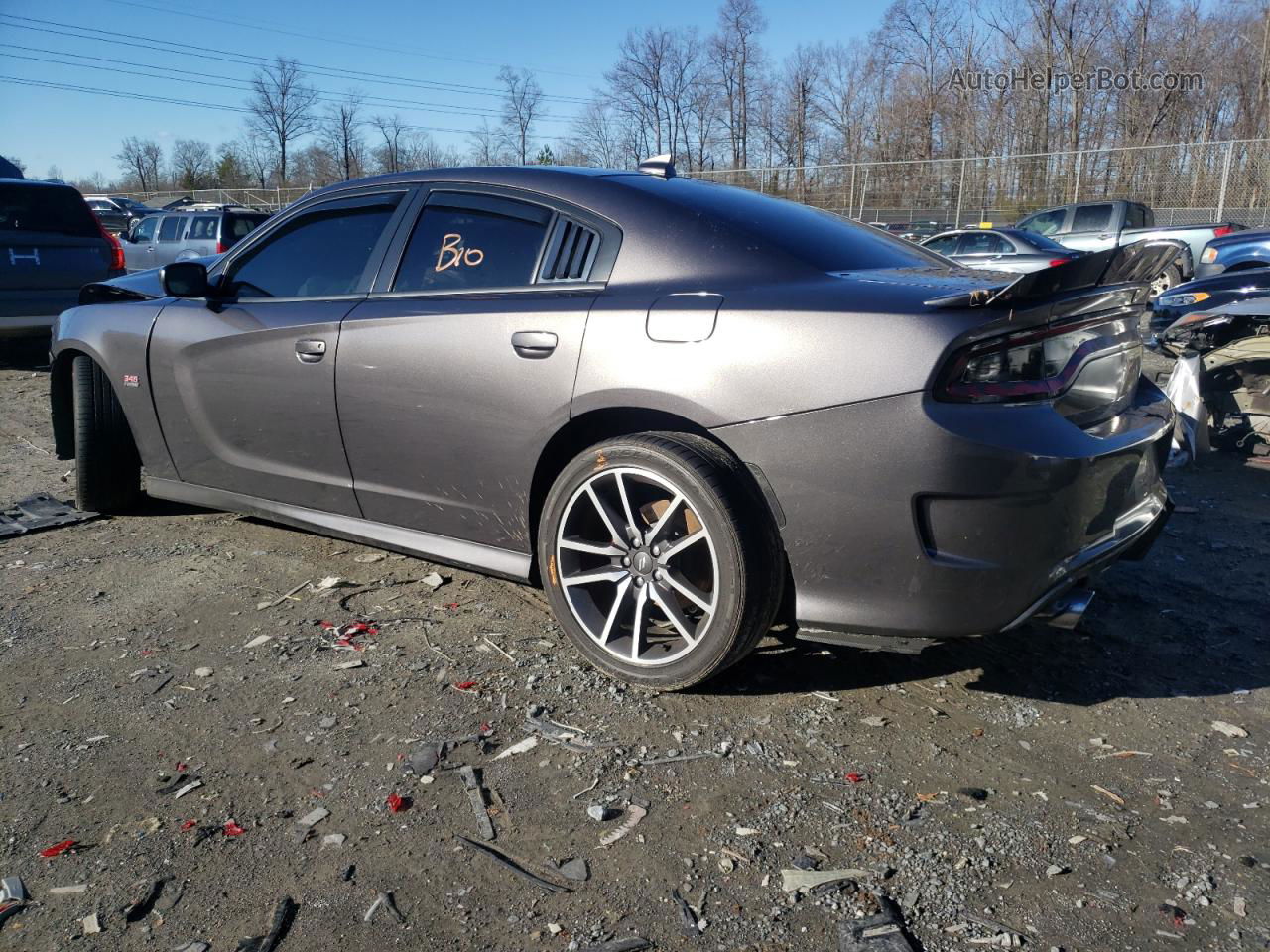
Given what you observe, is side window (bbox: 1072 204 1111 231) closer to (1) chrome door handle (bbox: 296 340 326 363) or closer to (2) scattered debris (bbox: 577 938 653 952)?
(1) chrome door handle (bbox: 296 340 326 363)

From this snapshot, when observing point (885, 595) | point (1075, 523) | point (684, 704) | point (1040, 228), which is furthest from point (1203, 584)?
point (1040, 228)

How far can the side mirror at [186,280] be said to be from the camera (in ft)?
13.6

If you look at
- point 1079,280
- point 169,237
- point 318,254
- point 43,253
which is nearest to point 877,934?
point 1079,280

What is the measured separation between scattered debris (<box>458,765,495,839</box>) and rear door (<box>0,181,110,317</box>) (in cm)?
940

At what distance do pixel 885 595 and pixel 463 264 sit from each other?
1.89m

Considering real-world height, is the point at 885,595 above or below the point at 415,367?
below

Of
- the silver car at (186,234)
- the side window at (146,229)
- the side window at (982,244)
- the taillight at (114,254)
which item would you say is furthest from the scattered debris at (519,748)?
the side window at (146,229)

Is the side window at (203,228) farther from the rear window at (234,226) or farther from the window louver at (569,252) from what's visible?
the window louver at (569,252)

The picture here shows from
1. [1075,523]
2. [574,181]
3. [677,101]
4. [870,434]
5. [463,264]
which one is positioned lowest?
[1075,523]

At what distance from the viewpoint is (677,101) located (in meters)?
52.3

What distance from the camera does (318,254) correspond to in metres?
4.05

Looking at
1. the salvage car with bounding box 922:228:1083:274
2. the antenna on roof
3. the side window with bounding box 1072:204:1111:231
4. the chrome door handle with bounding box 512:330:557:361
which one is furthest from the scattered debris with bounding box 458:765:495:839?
the side window with bounding box 1072:204:1111:231

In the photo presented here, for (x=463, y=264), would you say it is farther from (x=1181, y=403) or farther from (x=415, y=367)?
(x=1181, y=403)

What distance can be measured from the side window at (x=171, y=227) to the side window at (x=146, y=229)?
367mm
